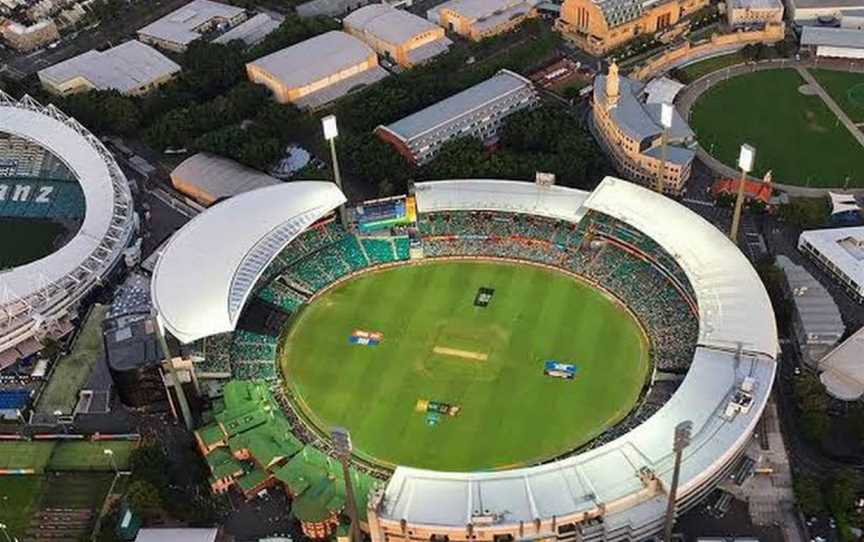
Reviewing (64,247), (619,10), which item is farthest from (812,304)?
(64,247)

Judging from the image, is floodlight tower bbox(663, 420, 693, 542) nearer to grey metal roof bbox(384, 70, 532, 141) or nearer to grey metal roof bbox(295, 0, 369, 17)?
grey metal roof bbox(384, 70, 532, 141)

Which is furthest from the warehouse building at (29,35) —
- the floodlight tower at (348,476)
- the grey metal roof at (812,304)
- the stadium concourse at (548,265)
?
the grey metal roof at (812,304)

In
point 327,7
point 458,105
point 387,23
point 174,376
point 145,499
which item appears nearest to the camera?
point 145,499

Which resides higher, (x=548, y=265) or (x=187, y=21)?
(x=187, y=21)

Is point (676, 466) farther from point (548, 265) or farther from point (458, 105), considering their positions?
point (458, 105)

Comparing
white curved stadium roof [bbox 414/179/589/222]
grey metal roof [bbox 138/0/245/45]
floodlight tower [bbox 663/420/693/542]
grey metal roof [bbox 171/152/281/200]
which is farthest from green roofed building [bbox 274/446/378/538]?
grey metal roof [bbox 138/0/245/45]
